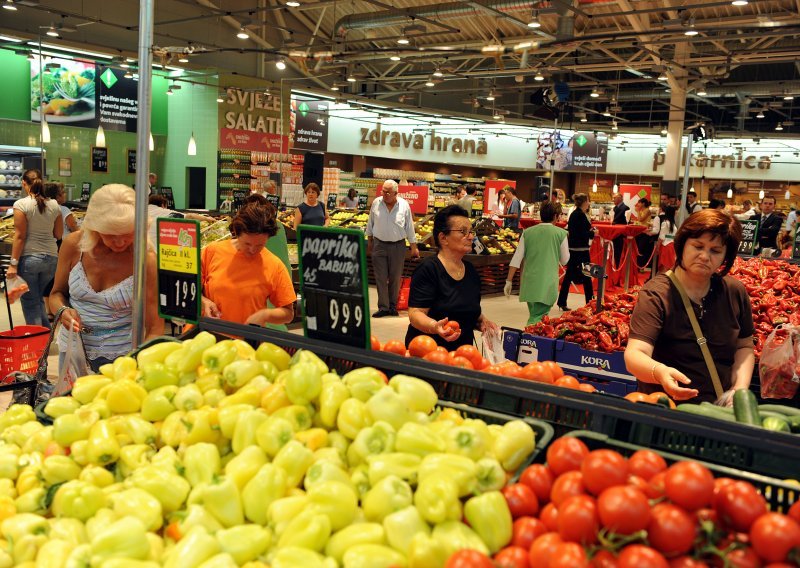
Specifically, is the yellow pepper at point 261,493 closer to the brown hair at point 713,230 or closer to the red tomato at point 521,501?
the red tomato at point 521,501

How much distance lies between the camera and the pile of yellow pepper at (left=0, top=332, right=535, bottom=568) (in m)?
1.51

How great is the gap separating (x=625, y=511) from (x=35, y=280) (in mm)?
7223

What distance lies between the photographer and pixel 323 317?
2.52 metres

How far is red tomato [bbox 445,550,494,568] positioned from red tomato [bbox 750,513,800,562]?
474mm

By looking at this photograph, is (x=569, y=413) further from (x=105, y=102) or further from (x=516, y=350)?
(x=105, y=102)

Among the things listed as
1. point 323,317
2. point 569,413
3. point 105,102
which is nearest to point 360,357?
point 323,317

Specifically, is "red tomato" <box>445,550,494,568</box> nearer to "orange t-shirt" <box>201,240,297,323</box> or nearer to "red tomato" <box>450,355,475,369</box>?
"red tomato" <box>450,355,475,369</box>

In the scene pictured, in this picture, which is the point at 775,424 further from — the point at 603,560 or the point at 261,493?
the point at 261,493

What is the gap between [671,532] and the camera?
135cm

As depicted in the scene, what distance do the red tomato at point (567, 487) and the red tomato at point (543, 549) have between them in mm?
113

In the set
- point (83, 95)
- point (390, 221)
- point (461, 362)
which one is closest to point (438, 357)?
point (461, 362)

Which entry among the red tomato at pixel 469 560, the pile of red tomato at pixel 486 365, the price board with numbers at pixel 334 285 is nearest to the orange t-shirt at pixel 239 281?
the pile of red tomato at pixel 486 365

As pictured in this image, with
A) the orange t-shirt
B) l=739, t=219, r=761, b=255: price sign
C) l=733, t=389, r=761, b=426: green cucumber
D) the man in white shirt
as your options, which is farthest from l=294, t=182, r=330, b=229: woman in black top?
l=733, t=389, r=761, b=426: green cucumber

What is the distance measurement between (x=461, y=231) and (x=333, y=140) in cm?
1985
